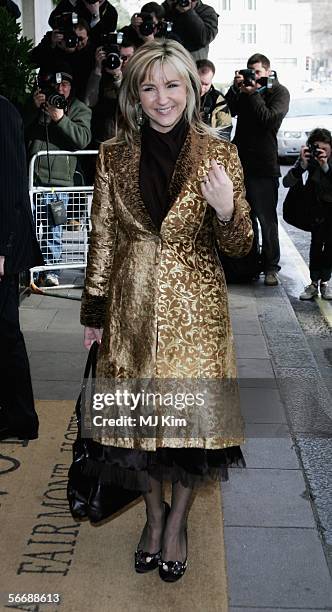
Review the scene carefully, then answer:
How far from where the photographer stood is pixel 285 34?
31.2 m

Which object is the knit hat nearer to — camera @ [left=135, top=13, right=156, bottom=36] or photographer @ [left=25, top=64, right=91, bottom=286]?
photographer @ [left=25, top=64, right=91, bottom=286]

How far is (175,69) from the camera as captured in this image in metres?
3.71

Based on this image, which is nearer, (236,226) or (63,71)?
(236,226)

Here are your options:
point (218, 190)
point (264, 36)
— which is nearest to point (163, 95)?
point (218, 190)

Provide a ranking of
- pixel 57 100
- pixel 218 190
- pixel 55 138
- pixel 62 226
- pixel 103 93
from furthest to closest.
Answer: pixel 103 93, pixel 62 226, pixel 55 138, pixel 57 100, pixel 218 190

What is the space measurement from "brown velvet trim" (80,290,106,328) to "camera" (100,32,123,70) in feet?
19.8

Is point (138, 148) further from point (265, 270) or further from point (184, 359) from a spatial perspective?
point (265, 270)

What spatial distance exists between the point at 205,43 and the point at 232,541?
7732mm

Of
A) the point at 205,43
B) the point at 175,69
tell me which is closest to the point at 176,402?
the point at 175,69

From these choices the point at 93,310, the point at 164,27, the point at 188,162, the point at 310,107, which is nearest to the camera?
the point at 188,162

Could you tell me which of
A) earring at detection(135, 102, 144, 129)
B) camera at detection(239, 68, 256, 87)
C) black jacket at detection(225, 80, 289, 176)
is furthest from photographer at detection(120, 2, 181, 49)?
earring at detection(135, 102, 144, 129)

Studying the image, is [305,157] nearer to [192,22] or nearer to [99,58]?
[99,58]

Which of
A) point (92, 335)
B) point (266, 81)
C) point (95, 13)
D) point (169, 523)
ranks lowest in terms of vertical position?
point (169, 523)

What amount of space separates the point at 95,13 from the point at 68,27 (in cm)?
114
